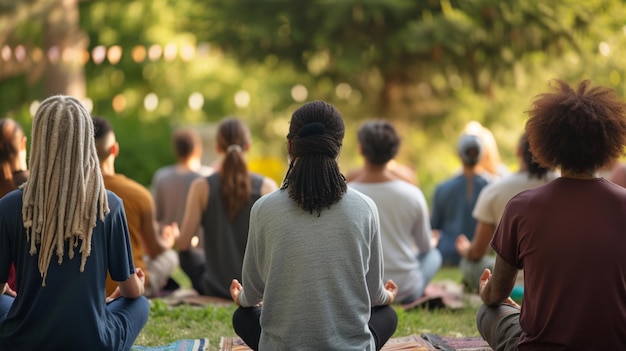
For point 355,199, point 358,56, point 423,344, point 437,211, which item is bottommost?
point 423,344

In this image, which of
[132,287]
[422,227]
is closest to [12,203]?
[132,287]

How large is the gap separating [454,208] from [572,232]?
469 cm

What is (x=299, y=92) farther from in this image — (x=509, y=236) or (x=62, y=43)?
(x=509, y=236)

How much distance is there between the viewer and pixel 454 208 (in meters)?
8.16

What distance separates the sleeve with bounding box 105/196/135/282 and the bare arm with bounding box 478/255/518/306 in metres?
1.59

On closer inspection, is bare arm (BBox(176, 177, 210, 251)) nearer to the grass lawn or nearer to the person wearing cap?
the grass lawn

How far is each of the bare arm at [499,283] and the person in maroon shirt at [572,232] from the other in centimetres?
1

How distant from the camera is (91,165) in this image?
150 inches

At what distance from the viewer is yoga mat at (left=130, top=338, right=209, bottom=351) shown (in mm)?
4816

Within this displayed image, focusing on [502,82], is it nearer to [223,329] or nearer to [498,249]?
[223,329]

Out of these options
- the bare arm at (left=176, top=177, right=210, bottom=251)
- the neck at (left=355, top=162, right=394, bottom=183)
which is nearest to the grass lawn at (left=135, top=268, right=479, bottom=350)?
the bare arm at (left=176, top=177, right=210, bottom=251)

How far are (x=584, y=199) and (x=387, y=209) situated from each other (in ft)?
8.75

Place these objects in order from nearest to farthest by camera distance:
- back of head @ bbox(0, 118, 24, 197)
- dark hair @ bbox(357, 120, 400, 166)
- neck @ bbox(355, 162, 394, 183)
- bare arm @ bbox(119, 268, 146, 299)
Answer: bare arm @ bbox(119, 268, 146, 299), back of head @ bbox(0, 118, 24, 197), dark hair @ bbox(357, 120, 400, 166), neck @ bbox(355, 162, 394, 183)

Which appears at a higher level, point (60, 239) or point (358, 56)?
point (358, 56)
